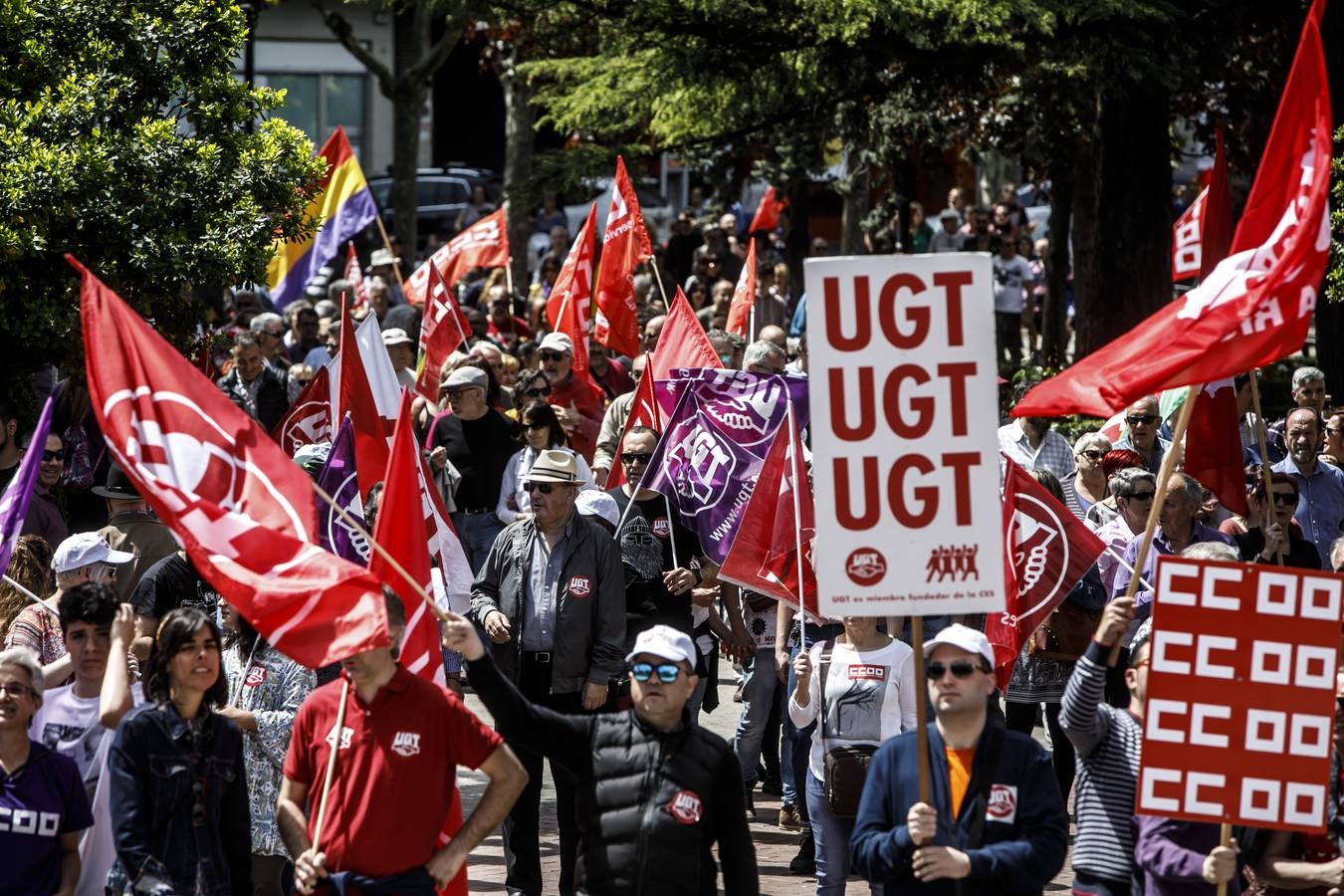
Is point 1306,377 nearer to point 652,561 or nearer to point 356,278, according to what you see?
point 652,561

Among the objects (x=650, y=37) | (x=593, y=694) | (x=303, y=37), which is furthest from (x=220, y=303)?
(x=303, y=37)

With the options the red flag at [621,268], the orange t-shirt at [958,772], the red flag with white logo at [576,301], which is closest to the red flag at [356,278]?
the red flag with white logo at [576,301]

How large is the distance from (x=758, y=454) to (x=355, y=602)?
4194 millimetres

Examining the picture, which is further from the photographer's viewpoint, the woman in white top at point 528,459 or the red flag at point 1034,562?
the woman in white top at point 528,459

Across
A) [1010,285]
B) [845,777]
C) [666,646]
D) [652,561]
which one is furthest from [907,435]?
[1010,285]

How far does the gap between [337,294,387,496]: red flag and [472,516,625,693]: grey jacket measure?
749mm

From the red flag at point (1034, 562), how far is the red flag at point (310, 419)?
4.36m

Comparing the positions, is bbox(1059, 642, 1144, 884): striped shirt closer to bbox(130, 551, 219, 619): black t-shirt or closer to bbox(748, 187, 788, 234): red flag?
bbox(130, 551, 219, 619): black t-shirt

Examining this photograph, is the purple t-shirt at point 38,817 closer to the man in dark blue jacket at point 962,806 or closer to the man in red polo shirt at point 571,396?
the man in dark blue jacket at point 962,806

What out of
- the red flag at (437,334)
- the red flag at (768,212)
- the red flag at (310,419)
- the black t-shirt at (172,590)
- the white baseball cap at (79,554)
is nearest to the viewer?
the white baseball cap at (79,554)

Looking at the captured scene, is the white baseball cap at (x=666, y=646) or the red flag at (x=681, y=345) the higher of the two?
the red flag at (x=681, y=345)

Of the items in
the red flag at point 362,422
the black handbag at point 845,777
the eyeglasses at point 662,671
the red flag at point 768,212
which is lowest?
the black handbag at point 845,777

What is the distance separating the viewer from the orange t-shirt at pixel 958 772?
612 cm

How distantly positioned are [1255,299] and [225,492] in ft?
11.2
